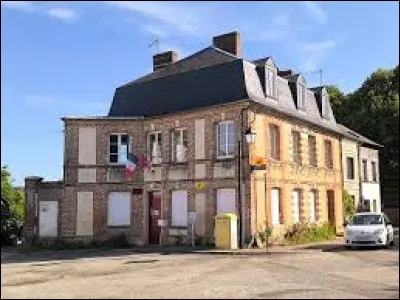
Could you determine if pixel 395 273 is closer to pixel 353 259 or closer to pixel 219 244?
pixel 353 259

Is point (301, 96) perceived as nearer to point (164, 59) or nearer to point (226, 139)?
point (226, 139)

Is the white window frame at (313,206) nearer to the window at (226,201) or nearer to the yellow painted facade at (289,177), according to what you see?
the yellow painted facade at (289,177)

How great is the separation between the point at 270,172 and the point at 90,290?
1284 cm

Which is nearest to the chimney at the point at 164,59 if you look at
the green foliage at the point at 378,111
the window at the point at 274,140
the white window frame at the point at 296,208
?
the window at the point at 274,140

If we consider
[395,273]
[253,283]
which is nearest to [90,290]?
[253,283]

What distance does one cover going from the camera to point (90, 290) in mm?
11633

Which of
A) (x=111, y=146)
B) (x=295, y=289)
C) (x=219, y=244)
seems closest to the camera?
(x=295, y=289)

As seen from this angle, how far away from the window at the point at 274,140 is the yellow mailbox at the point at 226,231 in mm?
3985

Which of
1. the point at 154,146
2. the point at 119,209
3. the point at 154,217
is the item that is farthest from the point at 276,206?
the point at 119,209

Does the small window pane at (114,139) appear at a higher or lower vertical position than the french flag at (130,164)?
higher

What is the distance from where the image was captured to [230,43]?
26781 mm

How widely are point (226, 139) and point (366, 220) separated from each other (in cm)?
625

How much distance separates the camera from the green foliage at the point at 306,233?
945 inches

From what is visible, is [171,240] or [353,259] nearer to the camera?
[353,259]
